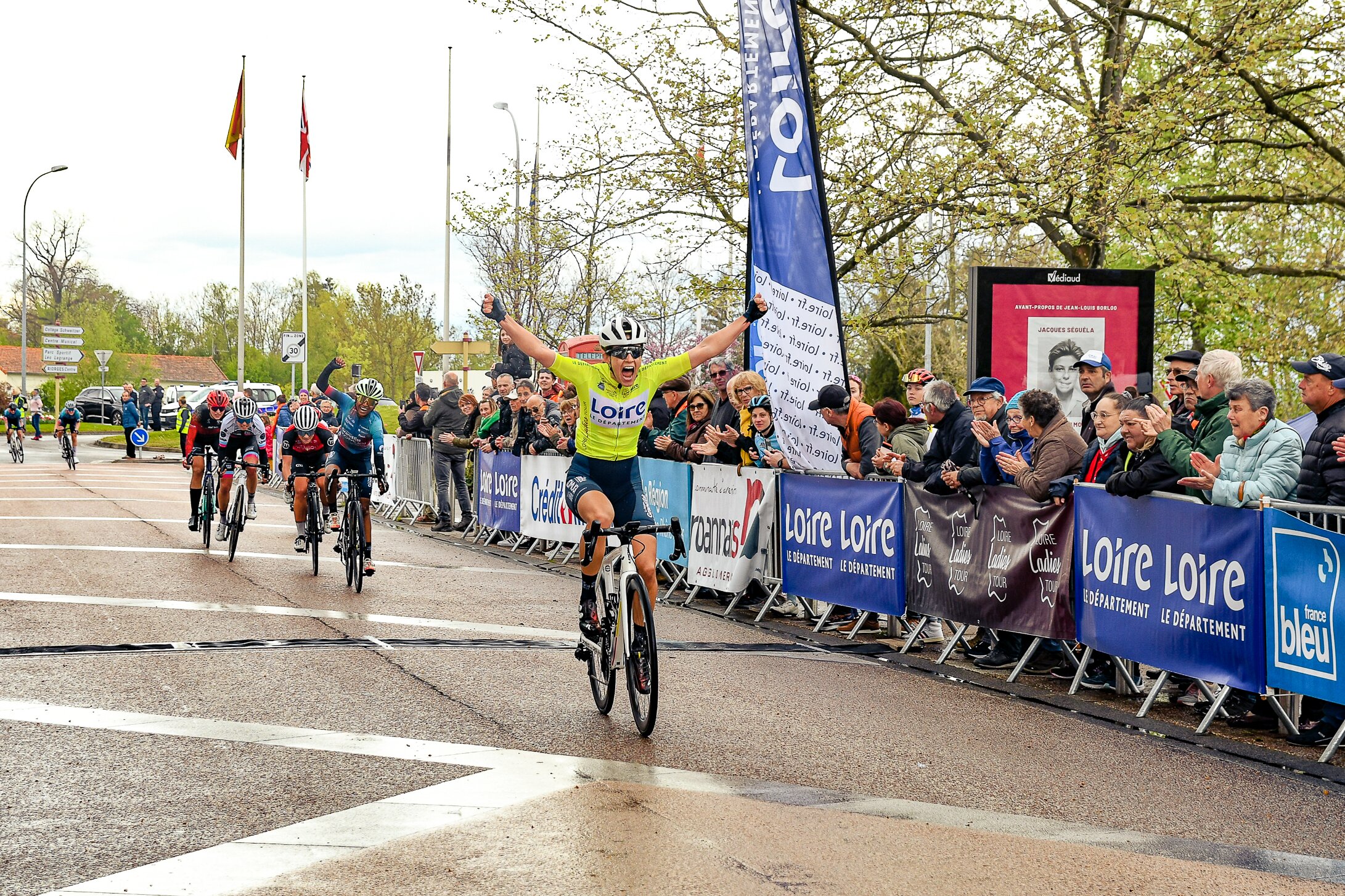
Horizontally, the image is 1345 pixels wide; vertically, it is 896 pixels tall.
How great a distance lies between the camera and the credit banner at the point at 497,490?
59.8 ft

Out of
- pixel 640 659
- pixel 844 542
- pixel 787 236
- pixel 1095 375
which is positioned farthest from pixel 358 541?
pixel 1095 375

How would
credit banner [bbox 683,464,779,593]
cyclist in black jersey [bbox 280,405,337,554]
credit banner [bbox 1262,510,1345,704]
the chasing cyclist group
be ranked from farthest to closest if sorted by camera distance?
cyclist in black jersey [bbox 280,405,337,554] < the chasing cyclist group < credit banner [bbox 683,464,779,593] < credit banner [bbox 1262,510,1345,704]

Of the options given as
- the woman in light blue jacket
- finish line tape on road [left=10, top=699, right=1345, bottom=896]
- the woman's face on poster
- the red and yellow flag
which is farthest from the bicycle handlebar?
the red and yellow flag

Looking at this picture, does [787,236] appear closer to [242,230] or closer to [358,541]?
[358,541]

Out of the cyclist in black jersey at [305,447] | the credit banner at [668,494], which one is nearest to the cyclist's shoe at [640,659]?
the credit banner at [668,494]

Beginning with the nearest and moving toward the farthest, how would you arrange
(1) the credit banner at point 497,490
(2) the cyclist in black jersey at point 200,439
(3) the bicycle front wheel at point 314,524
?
(3) the bicycle front wheel at point 314,524 < (2) the cyclist in black jersey at point 200,439 < (1) the credit banner at point 497,490

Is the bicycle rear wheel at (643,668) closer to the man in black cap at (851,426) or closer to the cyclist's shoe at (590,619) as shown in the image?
the cyclist's shoe at (590,619)

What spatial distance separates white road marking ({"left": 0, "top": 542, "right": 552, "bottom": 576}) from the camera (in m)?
15.4

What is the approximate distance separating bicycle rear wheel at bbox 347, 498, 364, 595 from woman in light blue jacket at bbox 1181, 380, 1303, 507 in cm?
796

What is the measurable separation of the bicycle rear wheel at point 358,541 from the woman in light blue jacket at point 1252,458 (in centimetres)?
796

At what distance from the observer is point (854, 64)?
1998cm

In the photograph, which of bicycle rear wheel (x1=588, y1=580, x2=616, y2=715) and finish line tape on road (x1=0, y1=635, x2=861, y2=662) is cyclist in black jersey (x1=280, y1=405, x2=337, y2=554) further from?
bicycle rear wheel (x1=588, y1=580, x2=616, y2=715)

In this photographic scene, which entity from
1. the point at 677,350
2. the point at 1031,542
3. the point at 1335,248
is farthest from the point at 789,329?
the point at 677,350

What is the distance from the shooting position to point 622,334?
777cm
